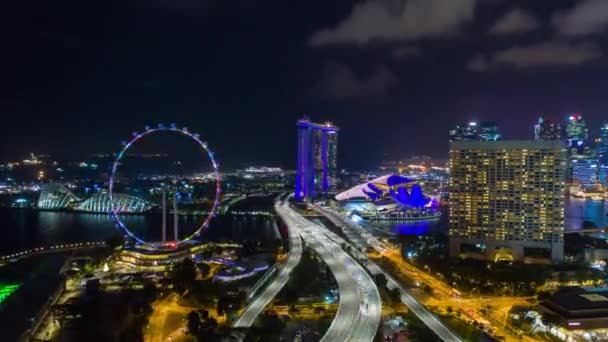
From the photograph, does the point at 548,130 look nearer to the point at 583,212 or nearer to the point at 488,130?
the point at 488,130

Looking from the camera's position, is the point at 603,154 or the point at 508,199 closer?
the point at 508,199

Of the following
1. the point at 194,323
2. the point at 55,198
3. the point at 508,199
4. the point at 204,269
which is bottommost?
the point at 194,323

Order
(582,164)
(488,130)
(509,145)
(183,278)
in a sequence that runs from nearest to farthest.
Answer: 1. (183,278)
2. (509,145)
3. (488,130)
4. (582,164)

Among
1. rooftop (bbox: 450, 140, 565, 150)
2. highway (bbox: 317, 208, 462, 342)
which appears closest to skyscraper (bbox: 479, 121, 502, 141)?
→ highway (bbox: 317, 208, 462, 342)

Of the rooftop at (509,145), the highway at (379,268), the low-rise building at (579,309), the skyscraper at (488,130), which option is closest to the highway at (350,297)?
the highway at (379,268)

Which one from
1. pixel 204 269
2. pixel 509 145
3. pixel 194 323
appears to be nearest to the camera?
pixel 194 323

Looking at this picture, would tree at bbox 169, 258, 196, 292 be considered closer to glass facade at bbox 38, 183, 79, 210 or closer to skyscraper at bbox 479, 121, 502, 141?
glass facade at bbox 38, 183, 79, 210

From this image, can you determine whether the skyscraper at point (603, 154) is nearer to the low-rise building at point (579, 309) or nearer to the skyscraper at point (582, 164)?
the skyscraper at point (582, 164)

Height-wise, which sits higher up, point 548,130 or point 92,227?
point 548,130

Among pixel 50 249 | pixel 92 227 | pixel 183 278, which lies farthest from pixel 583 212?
pixel 50 249
